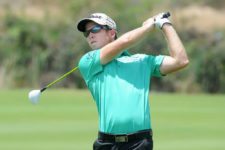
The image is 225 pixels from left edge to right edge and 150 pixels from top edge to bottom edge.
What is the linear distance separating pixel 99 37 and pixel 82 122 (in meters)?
12.6

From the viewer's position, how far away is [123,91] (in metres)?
6.15

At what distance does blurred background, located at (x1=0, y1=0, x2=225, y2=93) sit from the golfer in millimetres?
26843

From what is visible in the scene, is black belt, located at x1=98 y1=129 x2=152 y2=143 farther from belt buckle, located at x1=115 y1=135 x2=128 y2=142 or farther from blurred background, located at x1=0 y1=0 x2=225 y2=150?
blurred background, located at x1=0 y1=0 x2=225 y2=150

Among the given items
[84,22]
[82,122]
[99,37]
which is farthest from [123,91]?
[82,122]

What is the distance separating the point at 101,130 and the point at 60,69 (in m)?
28.9

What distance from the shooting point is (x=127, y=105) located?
20.2ft

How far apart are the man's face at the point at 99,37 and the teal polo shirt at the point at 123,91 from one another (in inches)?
2.8

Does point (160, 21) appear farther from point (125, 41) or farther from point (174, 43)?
point (125, 41)

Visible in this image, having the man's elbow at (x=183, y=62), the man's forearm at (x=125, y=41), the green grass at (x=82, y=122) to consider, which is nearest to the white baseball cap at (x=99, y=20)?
the man's forearm at (x=125, y=41)

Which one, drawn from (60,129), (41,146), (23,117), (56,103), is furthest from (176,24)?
(41,146)

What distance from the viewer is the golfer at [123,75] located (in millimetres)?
6125

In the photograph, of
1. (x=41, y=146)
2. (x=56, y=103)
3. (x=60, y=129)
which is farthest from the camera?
(x=56, y=103)

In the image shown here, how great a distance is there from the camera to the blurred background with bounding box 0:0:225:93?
33562mm

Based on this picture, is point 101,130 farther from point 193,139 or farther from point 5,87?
point 5,87
